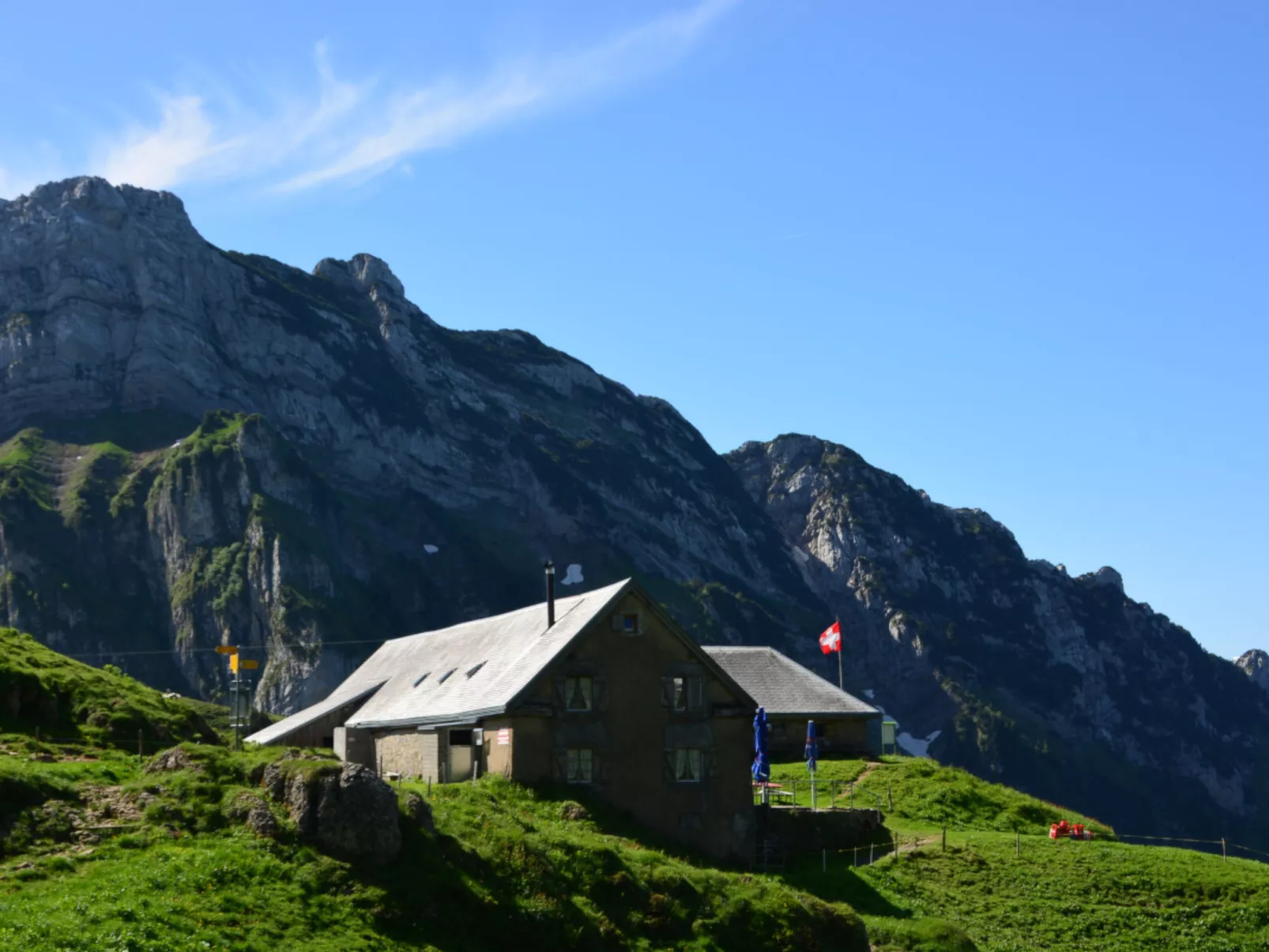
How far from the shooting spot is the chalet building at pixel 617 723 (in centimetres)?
4150

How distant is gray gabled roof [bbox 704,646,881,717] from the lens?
61.4 m

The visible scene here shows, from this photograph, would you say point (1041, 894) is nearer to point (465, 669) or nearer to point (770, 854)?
point (770, 854)

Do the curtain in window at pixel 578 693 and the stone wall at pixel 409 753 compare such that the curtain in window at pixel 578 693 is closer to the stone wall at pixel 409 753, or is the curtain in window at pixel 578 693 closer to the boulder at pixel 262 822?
the stone wall at pixel 409 753

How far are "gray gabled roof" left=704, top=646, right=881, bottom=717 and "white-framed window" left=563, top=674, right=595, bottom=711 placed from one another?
18.4 m

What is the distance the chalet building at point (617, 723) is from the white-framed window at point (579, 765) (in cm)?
4

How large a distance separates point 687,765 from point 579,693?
4.52 meters

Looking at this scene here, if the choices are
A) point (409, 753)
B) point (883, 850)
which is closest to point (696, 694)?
point (883, 850)

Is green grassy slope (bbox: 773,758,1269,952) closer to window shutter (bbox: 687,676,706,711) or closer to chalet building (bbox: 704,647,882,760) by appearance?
window shutter (bbox: 687,676,706,711)

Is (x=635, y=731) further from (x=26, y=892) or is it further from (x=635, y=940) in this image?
(x=26, y=892)

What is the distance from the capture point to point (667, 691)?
1726 inches

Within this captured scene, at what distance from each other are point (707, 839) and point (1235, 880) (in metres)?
16.9

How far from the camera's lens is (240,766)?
29797 millimetres

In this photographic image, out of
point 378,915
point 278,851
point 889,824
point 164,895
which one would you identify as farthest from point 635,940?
point 889,824

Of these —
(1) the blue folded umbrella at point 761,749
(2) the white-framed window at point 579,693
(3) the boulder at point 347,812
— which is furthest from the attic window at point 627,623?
(3) the boulder at point 347,812
